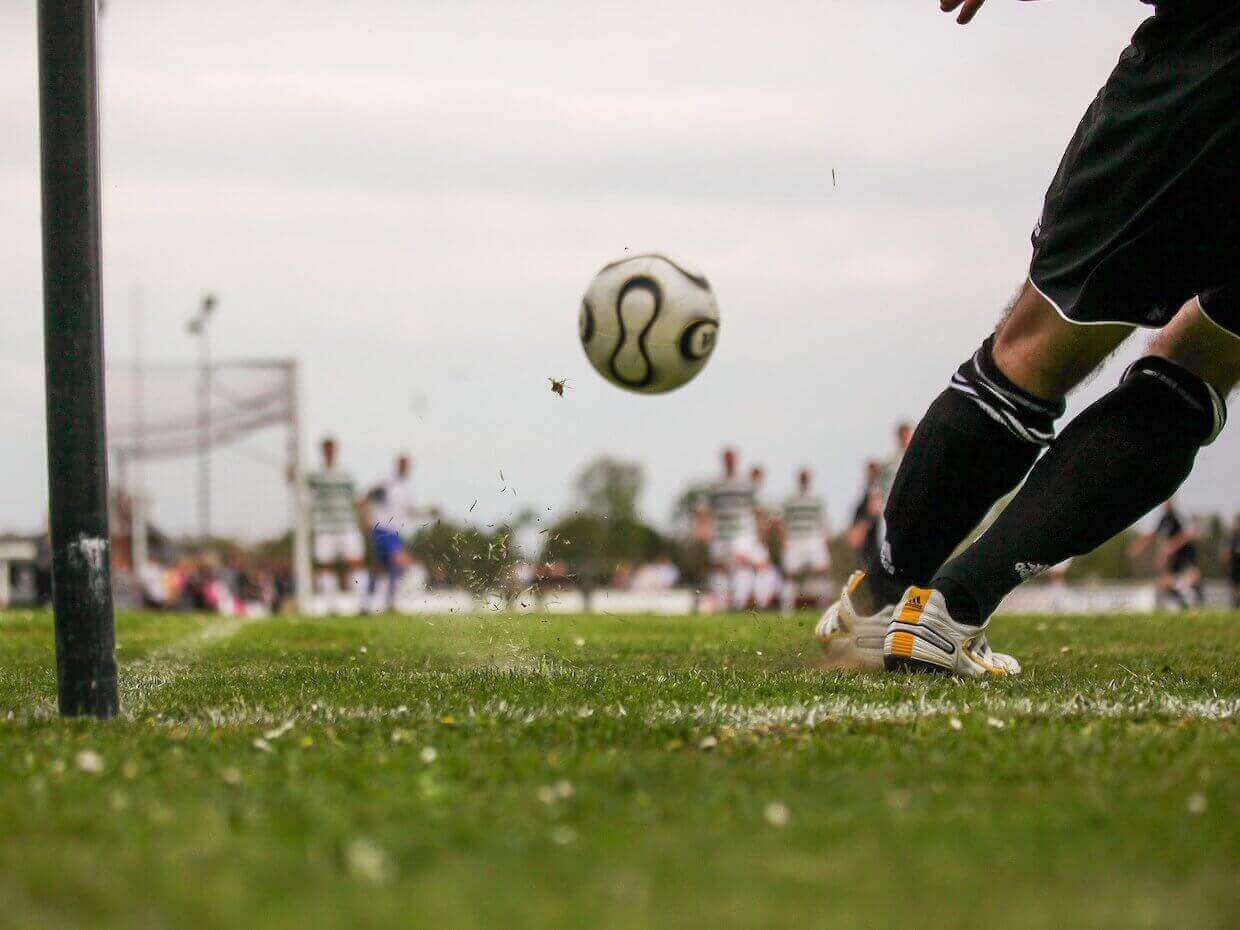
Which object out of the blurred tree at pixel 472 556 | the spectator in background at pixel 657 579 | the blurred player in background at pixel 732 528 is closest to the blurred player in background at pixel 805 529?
the blurred player in background at pixel 732 528

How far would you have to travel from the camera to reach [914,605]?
168 inches

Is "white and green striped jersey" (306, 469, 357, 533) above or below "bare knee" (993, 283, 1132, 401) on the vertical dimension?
below

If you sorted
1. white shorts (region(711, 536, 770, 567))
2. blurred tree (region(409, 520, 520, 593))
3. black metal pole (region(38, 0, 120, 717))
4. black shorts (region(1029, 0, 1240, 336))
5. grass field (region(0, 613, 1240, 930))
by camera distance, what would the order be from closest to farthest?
grass field (region(0, 613, 1240, 930))
black metal pole (region(38, 0, 120, 717))
black shorts (region(1029, 0, 1240, 336))
blurred tree (region(409, 520, 520, 593))
white shorts (region(711, 536, 770, 567))

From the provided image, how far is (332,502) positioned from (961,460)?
14571 mm

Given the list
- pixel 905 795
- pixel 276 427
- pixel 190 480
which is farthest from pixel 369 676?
pixel 190 480

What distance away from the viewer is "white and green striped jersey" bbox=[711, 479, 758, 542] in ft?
61.5

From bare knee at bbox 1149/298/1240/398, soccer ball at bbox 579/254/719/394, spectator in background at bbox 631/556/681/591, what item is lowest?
spectator in background at bbox 631/556/681/591

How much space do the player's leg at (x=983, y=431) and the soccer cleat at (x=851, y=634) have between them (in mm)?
174

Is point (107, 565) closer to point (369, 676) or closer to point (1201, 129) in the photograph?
point (369, 676)

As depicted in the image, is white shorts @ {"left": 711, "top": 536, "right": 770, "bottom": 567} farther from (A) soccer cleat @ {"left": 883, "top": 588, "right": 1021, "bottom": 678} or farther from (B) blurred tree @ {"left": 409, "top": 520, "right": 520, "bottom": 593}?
(A) soccer cleat @ {"left": 883, "top": 588, "right": 1021, "bottom": 678}

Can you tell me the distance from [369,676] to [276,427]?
17787mm

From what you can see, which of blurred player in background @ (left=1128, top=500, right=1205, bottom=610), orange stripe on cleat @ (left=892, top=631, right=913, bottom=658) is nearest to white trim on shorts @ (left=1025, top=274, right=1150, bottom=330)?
orange stripe on cleat @ (left=892, top=631, right=913, bottom=658)

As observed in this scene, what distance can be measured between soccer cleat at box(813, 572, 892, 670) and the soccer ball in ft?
3.14

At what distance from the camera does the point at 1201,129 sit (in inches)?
141
